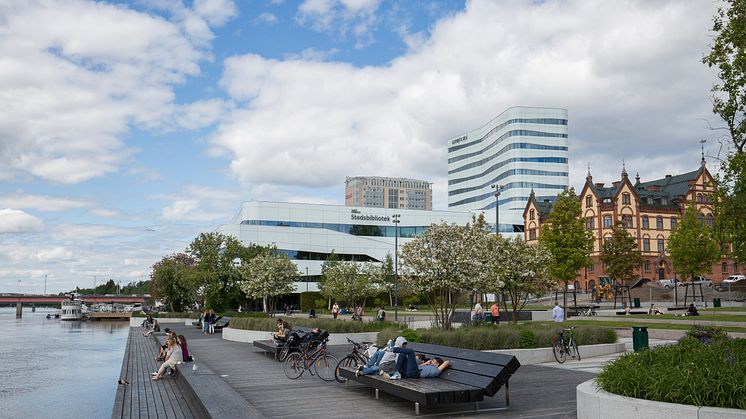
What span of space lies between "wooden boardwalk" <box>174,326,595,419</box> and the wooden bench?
386 millimetres

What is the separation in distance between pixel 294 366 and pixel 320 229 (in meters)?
71.6

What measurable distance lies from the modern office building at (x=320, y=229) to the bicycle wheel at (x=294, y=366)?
65.7 metres

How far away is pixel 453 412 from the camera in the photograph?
1122 cm

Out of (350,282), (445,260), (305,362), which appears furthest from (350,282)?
(305,362)

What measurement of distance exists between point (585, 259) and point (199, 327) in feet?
94.3

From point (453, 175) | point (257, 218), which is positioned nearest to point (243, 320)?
point (257, 218)

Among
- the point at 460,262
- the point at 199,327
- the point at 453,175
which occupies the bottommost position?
the point at 199,327

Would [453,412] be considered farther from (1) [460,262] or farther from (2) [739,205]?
(1) [460,262]

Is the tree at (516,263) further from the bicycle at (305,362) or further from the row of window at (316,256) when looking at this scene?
the row of window at (316,256)

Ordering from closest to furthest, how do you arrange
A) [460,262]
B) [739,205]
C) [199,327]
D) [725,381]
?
[725,381] < [739,205] < [460,262] < [199,327]

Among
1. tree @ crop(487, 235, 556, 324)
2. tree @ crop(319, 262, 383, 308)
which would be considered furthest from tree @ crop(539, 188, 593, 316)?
tree @ crop(319, 262, 383, 308)

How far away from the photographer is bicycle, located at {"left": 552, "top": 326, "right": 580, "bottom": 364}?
18.4 m

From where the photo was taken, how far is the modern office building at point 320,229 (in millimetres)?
84312

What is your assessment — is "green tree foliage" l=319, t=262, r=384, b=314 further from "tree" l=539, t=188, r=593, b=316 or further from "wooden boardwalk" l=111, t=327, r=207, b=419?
"wooden boardwalk" l=111, t=327, r=207, b=419
